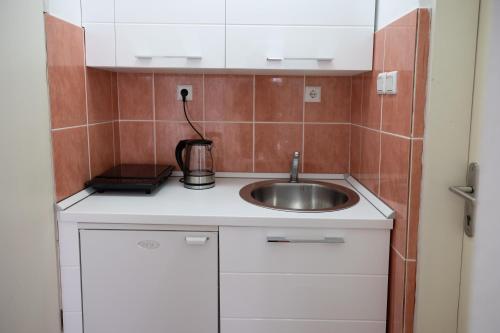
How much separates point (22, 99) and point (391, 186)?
4.10ft

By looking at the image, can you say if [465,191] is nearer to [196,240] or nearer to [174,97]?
[196,240]

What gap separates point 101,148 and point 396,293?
138 cm

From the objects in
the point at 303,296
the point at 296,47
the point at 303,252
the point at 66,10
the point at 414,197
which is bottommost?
the point at 303,296

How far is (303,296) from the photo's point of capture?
60.4 inches

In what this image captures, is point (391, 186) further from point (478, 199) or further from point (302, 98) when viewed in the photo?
point (302, 98)

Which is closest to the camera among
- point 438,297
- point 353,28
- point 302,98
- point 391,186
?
point 438,297

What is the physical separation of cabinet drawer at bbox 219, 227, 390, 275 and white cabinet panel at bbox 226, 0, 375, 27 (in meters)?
0.84

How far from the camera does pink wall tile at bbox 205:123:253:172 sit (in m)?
2.13

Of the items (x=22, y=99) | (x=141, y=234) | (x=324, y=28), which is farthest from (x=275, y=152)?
(x=22, y=99)

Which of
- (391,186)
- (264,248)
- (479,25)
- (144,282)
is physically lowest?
(144,282)

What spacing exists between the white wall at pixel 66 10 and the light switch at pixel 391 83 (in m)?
1.20

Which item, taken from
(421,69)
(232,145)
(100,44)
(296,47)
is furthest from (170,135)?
(421,69)

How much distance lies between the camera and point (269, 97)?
211cm

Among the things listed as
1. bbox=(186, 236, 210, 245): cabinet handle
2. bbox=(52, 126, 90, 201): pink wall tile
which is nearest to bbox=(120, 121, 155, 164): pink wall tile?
bbox=(52, 126, 90, 201): pink wall tile
